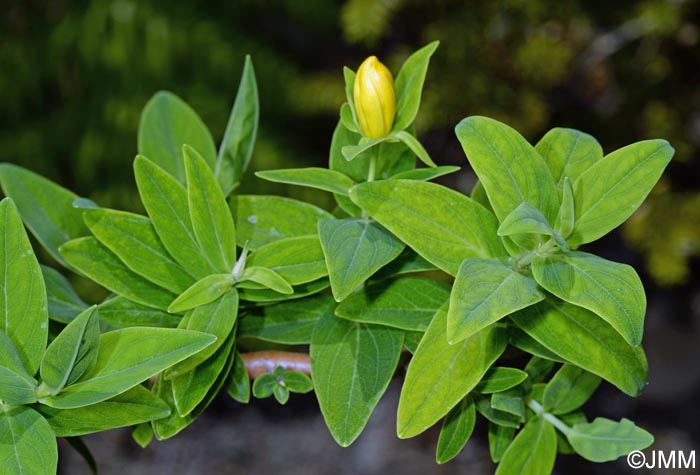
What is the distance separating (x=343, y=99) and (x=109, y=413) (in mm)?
986

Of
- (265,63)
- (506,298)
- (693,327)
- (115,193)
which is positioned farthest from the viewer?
(693,327)

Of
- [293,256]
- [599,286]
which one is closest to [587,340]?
[599,286]

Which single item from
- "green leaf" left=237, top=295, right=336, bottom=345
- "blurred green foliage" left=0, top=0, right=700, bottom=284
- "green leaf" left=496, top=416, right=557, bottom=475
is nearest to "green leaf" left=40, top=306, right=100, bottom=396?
"green leaf" left=237, top=295, right=336, bottom=345

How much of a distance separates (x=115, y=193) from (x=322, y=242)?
1005mm

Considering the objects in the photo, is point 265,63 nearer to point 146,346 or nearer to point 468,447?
point 468,447

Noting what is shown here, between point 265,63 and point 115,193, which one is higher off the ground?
point 265,63

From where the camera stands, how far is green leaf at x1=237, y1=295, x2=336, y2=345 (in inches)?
16.1

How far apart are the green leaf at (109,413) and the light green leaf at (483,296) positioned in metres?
0.15

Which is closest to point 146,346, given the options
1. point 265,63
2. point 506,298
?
point 506,298

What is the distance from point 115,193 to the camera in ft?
4.15

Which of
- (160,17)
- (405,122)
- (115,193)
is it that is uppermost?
(405,122)

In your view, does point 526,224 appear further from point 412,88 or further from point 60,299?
point 60,299

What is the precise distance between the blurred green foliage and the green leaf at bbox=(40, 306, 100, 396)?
0.84 m

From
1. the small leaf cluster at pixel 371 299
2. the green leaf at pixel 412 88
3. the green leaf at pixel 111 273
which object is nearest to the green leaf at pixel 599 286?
the small leaf cluster at pixel 371 299
